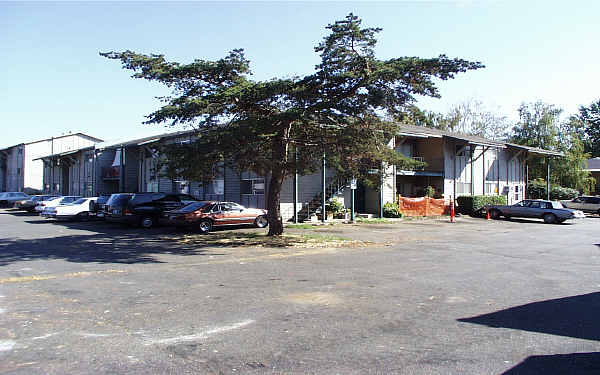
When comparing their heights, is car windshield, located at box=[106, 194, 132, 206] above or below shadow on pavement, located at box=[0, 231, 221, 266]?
above

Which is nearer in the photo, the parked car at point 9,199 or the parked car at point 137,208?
the parked car at point 137,208

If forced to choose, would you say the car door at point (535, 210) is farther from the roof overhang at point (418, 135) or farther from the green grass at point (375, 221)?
the green grass at point (375, 221)

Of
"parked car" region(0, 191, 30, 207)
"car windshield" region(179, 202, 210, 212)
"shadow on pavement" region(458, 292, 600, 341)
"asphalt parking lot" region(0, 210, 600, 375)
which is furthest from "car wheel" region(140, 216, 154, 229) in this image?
"parked car" region(0, 191, 30, 207)

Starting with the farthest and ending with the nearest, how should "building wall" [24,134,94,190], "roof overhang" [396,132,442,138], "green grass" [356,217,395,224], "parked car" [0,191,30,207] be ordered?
"building wall" [24,134,94,190], "parked car" [0,191,30,207], "roof overhang" [396,132,442,138], "green grass" [356,217,395,224]

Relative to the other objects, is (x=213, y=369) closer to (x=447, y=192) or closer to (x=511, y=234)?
(x=511, y=234)

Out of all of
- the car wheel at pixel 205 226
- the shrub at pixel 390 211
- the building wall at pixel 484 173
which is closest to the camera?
the car wheel at pixel 205 226

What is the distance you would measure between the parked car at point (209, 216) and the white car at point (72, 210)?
706 cm

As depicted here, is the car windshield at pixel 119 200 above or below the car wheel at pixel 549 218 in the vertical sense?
above

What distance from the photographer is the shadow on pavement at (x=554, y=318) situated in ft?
19.9

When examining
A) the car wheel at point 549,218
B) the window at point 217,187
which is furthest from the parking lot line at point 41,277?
the car wheel at point 549,218

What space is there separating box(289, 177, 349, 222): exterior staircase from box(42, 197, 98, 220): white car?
11.0 meters

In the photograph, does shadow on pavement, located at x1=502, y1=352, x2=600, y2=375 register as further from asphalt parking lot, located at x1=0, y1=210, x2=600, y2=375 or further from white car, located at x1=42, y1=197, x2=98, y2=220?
white car, located at x1=42, y1=197, x2=98, y2=220

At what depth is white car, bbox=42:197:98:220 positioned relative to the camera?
24953 mm

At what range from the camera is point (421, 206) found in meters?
30.7
